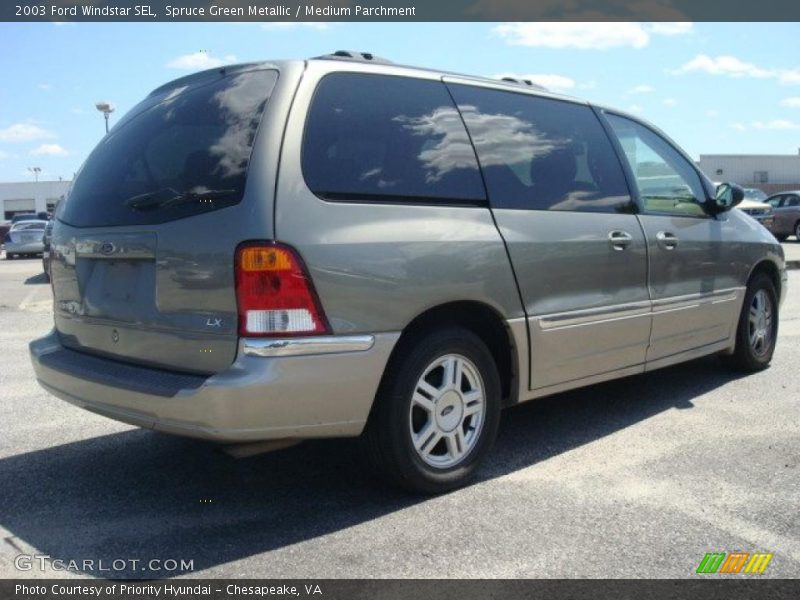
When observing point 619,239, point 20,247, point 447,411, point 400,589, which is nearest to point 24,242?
point 20,247

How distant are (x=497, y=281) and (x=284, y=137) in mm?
1233

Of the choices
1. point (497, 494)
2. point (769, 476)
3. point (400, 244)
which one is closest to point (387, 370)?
point (400, 244)

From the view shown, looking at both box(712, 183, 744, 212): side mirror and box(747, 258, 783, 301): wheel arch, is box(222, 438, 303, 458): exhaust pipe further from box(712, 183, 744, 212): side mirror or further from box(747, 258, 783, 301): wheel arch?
box(747, 258, 783, 301): wheel arch

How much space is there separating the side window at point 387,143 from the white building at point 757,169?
5814cm

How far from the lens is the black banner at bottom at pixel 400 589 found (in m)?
2.82

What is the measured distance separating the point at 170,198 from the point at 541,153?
2.03m

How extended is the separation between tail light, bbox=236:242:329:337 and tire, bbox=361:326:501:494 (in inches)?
23.6

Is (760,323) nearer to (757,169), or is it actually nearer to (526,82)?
(526,82)

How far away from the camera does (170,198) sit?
3.42 m

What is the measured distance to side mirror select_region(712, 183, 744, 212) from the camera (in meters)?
5.67

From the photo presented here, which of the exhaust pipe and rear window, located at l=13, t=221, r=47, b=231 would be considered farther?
rear window, located at l=13, t=221, r=47, b=231

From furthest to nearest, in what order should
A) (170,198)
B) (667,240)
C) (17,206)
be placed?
(17,206)
(667,240)
(170,198)

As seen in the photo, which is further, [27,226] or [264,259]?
[27,226]

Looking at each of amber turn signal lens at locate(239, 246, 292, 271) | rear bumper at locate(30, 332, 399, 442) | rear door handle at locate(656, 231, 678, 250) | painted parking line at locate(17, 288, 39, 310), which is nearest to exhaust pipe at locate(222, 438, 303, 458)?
rear bumper at locate(30, 332, 399, 442)
